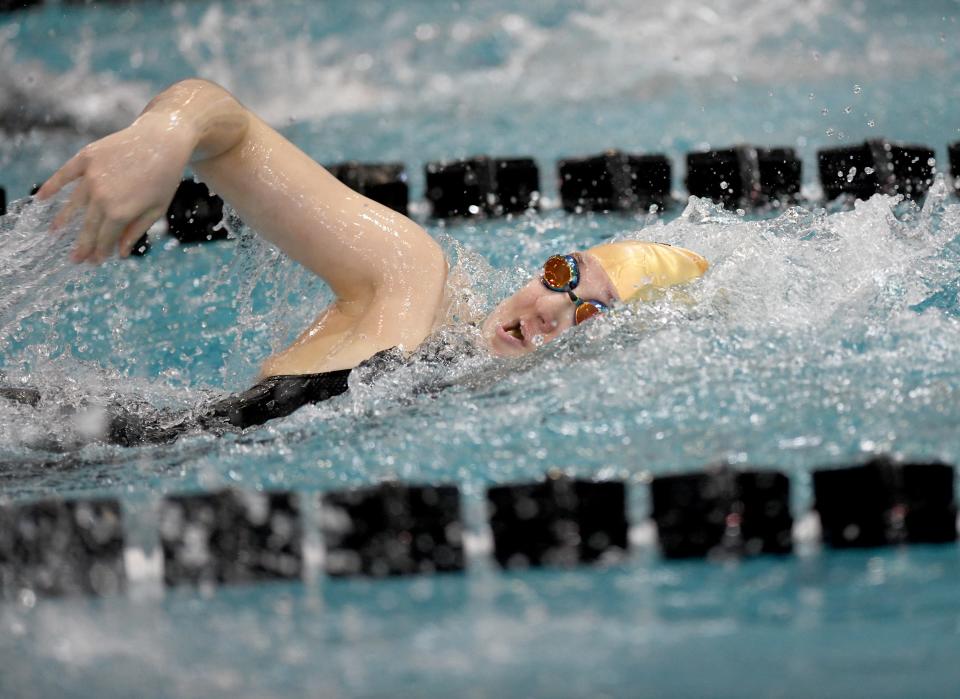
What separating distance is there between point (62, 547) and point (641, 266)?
109 centimetres

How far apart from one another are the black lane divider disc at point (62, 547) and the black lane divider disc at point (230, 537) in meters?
0.07

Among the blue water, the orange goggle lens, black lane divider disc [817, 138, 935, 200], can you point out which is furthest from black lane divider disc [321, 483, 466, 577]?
black lane divider disc [817, 138, 935, 200]

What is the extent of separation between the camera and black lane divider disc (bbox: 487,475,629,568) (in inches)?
69.0

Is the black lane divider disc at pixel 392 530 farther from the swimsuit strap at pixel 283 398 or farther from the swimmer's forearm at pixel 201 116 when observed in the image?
the swimmer's forearm at pixel 201 116

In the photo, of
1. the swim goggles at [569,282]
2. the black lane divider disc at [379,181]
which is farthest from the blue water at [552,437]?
the black lane divider disc at [379,181]

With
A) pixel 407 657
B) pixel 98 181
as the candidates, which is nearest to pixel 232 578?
pixel 407 657

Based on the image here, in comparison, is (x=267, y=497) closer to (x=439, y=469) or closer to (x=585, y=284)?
(x=439, y=469)

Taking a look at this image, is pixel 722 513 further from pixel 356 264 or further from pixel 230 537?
pixel 356 264

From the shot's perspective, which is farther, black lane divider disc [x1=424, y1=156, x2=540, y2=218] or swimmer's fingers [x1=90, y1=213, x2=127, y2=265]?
black lane divider disc [x1=424, y1=156, x2=540, y2=218]

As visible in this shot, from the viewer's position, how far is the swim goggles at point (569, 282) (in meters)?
2.16

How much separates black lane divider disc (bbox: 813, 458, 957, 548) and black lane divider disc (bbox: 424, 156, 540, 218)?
190 centimetres

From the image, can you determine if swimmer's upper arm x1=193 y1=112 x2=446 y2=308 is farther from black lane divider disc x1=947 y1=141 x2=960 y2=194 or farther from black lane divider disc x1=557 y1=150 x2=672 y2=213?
black lane divider disc x1=947 y1=141 x2=960 y2=194

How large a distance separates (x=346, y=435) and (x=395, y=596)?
43 cm

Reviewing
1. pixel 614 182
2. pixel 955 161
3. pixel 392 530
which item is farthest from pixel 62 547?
pixel 955 161
